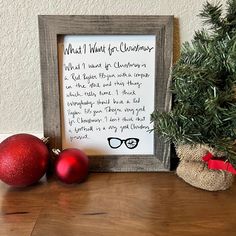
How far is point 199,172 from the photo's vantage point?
0.74 metres

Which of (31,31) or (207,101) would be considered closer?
(207,101)

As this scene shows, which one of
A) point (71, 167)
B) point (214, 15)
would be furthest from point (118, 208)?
point (214, 15)

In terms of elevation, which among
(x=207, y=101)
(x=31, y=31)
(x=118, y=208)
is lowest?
(x=118, y=208)

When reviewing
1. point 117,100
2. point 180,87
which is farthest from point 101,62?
point 180,87

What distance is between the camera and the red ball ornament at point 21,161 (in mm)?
718

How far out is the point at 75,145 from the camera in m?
0.83

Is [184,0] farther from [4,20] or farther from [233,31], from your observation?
[4,20]

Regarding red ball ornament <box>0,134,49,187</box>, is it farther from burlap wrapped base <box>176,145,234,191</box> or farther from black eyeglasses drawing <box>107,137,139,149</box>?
burlap wrapped base <box>176,145,234,191</box>

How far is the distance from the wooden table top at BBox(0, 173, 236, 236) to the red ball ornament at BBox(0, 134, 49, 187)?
0.12ft

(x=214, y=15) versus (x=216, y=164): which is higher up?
(x=214, y=15)

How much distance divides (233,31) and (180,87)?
149mm

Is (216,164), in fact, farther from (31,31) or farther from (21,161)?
(31,31)

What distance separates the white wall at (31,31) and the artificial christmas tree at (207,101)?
7 cm

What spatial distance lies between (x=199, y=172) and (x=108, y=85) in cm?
28
